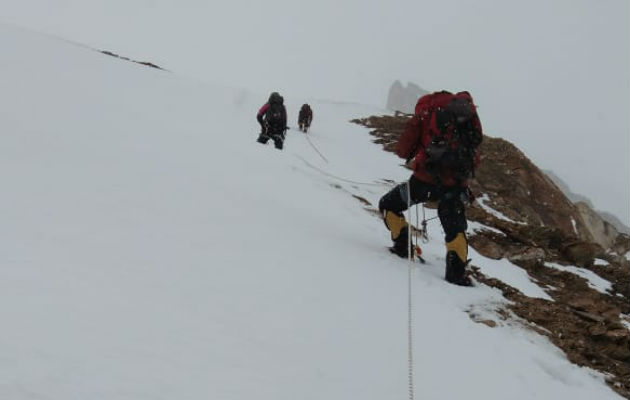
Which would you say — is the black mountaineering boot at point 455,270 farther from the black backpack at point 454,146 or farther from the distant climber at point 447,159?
the black backpack at point 454,146

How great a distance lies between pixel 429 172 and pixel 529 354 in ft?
8.25

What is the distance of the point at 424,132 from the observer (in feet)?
19.7

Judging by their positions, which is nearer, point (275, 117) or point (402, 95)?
point (275, 117)

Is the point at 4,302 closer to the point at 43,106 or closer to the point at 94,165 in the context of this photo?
the point at 94,165

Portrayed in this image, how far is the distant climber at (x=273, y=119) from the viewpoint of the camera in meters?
13.1

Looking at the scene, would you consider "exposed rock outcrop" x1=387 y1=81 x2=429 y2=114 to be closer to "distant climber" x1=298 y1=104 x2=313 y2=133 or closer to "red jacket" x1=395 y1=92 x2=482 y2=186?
"distant climber" x1=298 y1=104 x2=313 y2=133

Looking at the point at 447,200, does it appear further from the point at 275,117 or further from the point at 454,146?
the point at 275,117

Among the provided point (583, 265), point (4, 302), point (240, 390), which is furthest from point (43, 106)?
point (583, 265)

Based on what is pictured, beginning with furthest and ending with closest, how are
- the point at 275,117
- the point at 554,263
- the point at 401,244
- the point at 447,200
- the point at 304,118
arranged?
the point at 304,118 → the point at 275,117 → the point at 554,263 → the point at 401,244 → the point at 447,200

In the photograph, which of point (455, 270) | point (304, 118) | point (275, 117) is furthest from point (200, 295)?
point (304, 118)

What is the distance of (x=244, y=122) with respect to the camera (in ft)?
66.6

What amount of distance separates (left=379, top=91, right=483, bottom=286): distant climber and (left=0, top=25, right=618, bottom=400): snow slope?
2.33 ft

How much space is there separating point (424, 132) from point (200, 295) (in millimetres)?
4068

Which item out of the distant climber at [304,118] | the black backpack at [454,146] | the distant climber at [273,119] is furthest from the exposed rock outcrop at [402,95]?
the black backpack at [454,146]
